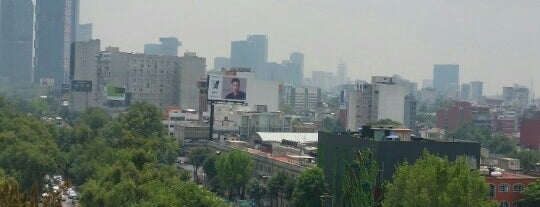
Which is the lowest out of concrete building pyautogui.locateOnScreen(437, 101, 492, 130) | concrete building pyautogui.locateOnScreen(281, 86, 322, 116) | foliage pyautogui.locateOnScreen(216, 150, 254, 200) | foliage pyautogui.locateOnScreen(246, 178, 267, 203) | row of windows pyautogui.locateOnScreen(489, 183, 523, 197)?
foliage pyautogui.locateOnScreen(246, 178, 267, 203)

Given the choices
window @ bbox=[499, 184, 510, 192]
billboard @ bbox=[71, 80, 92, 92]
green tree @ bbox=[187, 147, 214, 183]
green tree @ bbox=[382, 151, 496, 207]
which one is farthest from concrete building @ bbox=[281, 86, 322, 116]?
green tree @ bbox=[382, 151, 496, 207]

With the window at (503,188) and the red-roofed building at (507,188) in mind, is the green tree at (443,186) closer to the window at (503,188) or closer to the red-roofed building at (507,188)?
the red-roofed building at (507,188)

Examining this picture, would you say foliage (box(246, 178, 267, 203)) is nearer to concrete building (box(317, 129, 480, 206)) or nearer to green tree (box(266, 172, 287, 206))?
green tree (box(266, 172, 287, 206))

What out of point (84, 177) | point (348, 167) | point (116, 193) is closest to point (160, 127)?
point (84, 177)

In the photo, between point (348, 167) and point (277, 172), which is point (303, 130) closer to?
point (277, 172)

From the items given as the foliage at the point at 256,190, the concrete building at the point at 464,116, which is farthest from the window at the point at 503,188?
the concrete building at the point at 464,116
